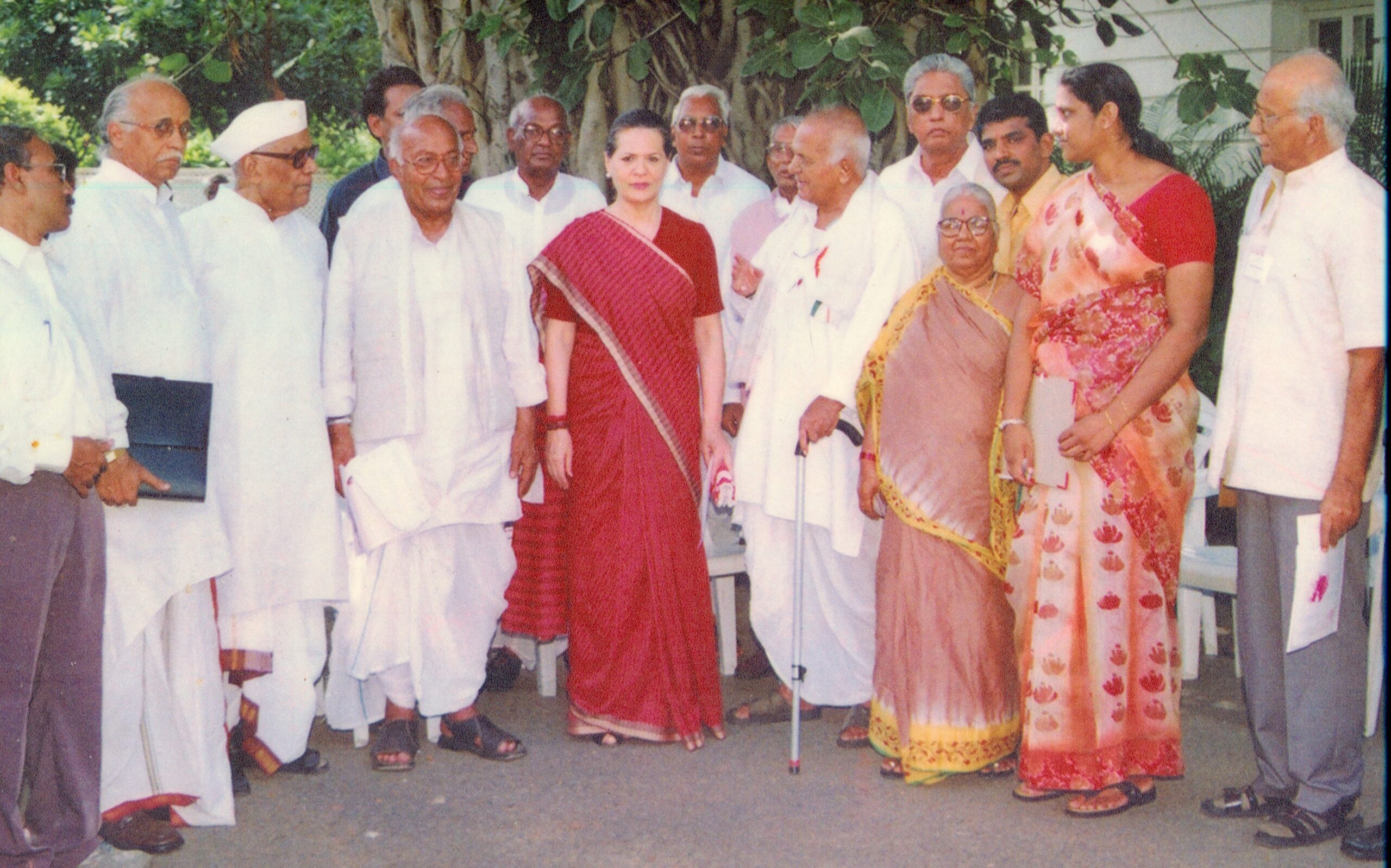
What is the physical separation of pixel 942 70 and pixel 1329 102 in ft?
5.30

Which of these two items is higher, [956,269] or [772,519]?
[956,269]

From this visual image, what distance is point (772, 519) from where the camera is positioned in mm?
5234

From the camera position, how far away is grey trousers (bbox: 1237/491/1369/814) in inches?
163

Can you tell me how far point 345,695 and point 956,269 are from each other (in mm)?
2403

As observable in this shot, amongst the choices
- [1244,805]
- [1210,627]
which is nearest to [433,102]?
[1244,805]

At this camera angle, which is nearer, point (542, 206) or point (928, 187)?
point (928, 187)

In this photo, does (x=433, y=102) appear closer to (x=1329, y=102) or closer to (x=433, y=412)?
(x=433, y=412)

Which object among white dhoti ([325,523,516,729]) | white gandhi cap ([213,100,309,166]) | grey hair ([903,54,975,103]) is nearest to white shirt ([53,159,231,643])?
white gandhi cap ([213,100,309,166])

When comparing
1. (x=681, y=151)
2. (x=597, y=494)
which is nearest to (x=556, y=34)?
(x=681, y=151)

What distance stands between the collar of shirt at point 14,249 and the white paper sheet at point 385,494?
1369 millimetres

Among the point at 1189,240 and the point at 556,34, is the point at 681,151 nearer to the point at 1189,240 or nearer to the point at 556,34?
the point at 556,34

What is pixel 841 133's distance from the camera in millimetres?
4938

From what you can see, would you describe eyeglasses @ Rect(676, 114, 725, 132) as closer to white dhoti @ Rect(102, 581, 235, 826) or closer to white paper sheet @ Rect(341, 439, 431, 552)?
white paper sheet @ Rect(341, 439, 431, 552)

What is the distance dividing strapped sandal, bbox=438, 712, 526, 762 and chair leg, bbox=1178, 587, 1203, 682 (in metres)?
2.51
